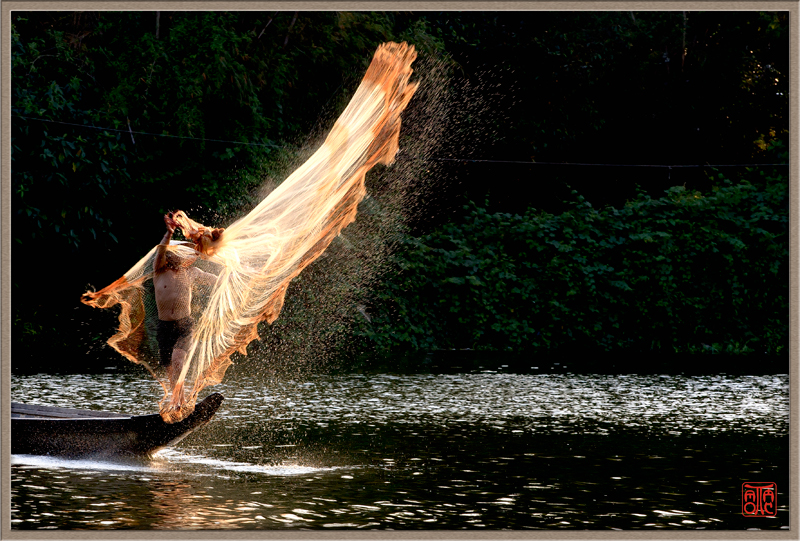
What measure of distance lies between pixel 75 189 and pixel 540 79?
607 inches

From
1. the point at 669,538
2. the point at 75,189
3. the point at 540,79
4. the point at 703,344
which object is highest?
the point at 540,79

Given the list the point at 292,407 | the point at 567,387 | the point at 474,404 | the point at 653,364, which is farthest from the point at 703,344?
the point at 292,407

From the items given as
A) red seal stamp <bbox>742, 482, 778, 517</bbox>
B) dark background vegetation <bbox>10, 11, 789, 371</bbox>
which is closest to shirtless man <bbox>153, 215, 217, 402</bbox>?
red seal stamp <bbox>742, 482, 778, 517</bbox>

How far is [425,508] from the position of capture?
9.84 metres

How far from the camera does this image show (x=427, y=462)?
1218cm

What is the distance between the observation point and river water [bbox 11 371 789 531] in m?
9.52

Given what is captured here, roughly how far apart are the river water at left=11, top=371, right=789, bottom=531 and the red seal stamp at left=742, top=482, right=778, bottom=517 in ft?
0.31

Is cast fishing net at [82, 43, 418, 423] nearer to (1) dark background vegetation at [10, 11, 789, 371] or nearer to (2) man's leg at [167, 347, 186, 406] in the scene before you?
(2) man's leg at [167, 347, 186, 406]

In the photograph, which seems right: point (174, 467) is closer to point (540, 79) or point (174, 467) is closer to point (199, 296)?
point (199, 296)

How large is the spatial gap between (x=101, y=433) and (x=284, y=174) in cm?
1536

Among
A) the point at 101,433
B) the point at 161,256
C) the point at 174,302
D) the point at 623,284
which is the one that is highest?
the point at 623,284

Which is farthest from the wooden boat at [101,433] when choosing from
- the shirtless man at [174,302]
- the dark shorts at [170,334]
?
the dark shorts at [170,334]

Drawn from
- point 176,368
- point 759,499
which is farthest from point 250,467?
point 759,499

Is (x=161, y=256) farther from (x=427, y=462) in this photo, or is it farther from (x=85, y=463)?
(x=427, y=462)
